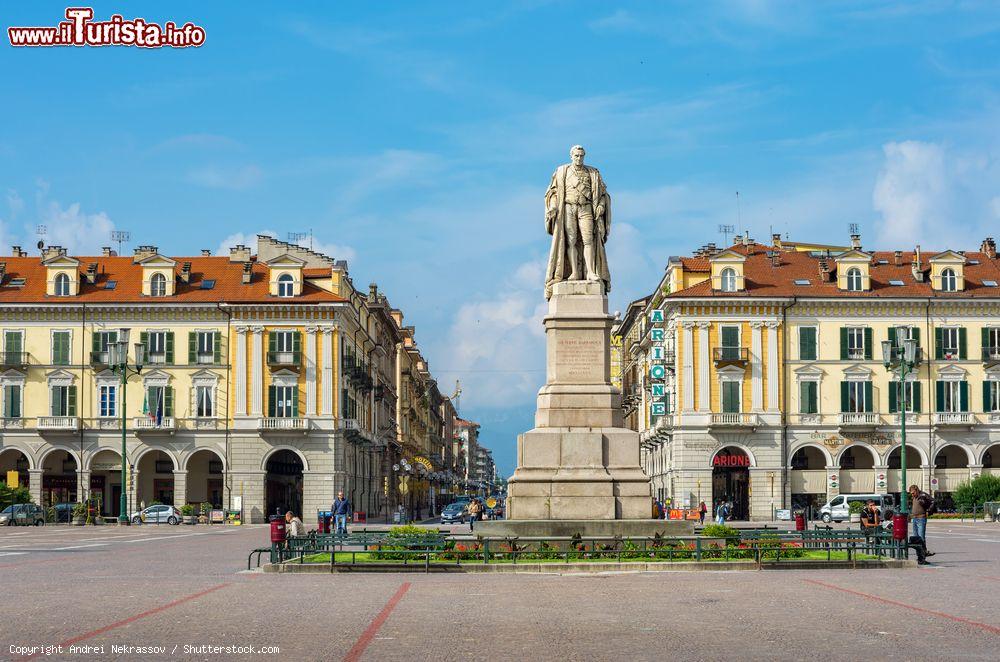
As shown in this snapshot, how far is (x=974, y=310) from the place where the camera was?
3214 inches

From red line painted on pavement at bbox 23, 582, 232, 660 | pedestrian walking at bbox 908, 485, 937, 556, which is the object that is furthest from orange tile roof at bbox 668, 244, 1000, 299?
red line painted on pavement at bbox 23, 582, 232, 660

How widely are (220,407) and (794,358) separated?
3376cm

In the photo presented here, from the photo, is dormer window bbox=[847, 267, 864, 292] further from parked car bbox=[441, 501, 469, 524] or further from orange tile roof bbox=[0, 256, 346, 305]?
orange tile roof bbox=[0, 256, 346, 305]

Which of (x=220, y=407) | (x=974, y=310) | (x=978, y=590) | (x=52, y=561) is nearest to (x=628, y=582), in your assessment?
(x=978, y=590)

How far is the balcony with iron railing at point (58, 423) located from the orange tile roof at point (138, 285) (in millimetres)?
6730

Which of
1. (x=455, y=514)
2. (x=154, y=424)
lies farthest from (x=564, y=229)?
(x=154, y=424)

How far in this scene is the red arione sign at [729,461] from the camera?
8012 cm

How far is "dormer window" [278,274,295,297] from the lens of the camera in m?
79.8

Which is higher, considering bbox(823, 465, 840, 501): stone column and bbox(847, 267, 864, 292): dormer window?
bbox(847, 267, 864, 292): dormer window

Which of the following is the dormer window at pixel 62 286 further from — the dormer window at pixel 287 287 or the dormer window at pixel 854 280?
the dormer window at pixel 854 280

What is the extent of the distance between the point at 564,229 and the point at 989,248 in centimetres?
6844

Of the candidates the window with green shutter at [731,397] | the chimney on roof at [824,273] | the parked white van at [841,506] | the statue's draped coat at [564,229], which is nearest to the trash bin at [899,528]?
the statue's draped coat at [564,229]

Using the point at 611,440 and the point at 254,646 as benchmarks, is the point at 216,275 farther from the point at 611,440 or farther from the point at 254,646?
the point at 254,646

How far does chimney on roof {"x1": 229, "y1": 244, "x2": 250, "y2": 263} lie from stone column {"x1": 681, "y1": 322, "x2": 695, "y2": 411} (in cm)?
2714
